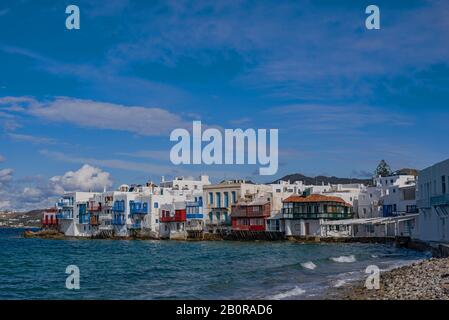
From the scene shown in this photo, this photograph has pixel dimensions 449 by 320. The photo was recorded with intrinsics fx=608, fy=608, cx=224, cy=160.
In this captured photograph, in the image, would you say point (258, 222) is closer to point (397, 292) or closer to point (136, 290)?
point (136, 290)

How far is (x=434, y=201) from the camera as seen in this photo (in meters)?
41.8

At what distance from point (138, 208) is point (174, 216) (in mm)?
6939

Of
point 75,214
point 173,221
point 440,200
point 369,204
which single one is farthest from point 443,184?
point 75,214

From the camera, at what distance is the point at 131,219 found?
3575 inches

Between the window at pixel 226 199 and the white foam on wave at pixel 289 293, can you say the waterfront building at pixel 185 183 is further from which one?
Answer: the white foam on wave at pixel 289 293

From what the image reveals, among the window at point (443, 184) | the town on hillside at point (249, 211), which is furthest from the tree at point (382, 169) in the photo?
the window at point (443, 184)

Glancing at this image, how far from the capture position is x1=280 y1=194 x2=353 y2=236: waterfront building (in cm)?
6994

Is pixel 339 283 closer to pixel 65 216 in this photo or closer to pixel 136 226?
pixel 136 226

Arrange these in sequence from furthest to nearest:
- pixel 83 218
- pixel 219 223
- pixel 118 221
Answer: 1. pixel 83 218
2. pixel 118 221
3. pixel 219 223

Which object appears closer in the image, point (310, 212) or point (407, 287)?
point (407, 287)

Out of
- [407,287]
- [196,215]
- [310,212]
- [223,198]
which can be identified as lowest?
[407,287]

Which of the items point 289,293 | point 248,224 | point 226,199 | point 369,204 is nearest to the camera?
point 289,293

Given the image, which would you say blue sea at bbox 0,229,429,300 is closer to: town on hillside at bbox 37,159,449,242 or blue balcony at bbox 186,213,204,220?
town on hillside at bbox 37,159,449,242
